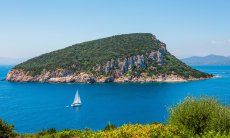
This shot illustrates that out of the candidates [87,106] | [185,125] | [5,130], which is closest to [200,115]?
[185,125]

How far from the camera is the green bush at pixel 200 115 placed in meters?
42.2

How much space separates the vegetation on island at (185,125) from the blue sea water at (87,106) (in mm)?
42843

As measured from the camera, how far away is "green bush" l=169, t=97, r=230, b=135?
42188 mm

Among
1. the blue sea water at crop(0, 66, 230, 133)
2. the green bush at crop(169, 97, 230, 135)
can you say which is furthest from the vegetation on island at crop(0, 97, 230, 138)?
the blue sea water at crop(0, 66, 230, 133)

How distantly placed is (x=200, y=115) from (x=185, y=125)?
2080 millimetres

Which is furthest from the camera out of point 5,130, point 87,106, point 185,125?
point 87,106

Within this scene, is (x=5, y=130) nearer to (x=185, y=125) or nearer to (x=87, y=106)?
(x=185, y=125)

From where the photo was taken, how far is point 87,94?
171750 millimetres

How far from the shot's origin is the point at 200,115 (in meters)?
44.7

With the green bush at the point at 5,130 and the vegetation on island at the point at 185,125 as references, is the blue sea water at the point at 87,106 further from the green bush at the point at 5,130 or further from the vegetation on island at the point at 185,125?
the green bush at the point at 5,130

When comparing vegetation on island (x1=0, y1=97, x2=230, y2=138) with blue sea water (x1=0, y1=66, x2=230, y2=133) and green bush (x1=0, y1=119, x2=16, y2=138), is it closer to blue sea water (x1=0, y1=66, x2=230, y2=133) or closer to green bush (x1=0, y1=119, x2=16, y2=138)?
green bush (x1=0, y1=119, x2=16, y2=138)

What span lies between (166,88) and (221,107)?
480ft

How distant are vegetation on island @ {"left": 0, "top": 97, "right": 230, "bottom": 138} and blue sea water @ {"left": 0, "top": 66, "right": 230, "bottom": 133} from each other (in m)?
42.8

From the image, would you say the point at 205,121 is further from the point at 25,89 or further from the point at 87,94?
the point at 25,89
